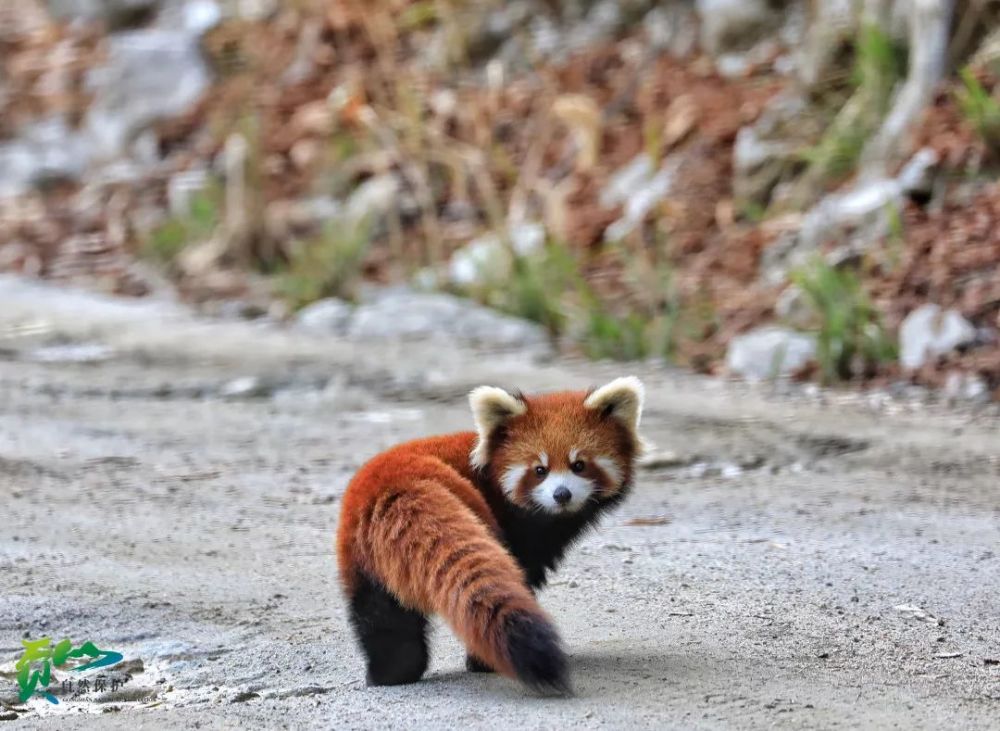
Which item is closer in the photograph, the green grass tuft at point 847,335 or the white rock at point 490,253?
the green grass tuft at point 847,335

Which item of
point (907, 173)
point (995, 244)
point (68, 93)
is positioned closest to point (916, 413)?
point (995, 244)

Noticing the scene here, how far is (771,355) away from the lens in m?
7.93

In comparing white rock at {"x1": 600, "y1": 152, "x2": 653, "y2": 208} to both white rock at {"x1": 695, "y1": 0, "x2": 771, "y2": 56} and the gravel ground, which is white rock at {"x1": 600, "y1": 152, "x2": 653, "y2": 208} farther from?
the gravel ground

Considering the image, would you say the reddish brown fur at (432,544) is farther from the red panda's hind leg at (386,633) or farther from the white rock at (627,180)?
the white rock at (627,180)

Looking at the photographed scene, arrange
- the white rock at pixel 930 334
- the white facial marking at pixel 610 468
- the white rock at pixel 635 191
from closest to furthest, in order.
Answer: the white facial marking at pixel 610 468, the white rock at pixel 930 334, the white rock at pixel 635 191

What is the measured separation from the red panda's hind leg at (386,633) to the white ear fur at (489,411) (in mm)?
438

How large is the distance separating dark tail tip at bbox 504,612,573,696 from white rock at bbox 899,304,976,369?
16.1ft

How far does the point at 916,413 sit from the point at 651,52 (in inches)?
249

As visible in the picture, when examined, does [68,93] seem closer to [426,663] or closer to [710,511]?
[710,511]

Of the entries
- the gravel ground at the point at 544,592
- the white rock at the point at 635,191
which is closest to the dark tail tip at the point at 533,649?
the gravel ground at the point at 544,592

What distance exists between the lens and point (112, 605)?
415cm

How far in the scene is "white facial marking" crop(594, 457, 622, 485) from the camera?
11.9 feet

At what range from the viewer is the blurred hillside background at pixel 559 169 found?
332 inches

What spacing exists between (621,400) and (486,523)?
20.6 inches
